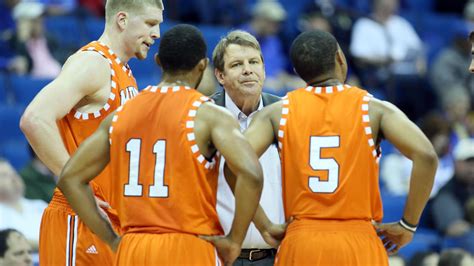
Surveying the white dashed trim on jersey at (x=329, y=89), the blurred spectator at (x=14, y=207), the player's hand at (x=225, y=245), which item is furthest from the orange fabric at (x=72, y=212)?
the blurred spectator at (x=14, y=207)

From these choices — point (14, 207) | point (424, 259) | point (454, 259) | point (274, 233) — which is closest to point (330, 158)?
point (274, 233)

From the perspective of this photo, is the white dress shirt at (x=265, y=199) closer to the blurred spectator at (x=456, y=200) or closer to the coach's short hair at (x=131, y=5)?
the coach's short hair at (x=131, y=5)

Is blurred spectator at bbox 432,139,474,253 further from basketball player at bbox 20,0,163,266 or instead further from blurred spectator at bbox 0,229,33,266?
basketball player at bbox 20,0,163,266

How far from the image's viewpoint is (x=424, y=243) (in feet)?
36.4

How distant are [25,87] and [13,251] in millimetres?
4374

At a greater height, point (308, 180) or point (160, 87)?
point (160, 87)

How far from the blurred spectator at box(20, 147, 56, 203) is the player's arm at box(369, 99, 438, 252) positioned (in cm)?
523

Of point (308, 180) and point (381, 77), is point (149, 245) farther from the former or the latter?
point (381, 77)

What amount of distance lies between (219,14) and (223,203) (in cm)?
844

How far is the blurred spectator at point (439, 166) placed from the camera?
12.6 m

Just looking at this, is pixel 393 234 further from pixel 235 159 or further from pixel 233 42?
pixel 233 42

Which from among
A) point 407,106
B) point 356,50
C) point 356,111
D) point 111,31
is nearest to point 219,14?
point 356,50

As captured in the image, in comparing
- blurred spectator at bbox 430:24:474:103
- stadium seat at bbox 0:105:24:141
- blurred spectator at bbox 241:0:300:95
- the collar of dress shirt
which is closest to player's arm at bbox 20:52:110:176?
the collar of dress shirt

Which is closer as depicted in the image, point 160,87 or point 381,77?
point 160,87
